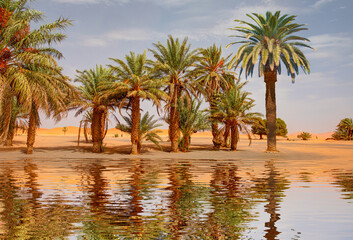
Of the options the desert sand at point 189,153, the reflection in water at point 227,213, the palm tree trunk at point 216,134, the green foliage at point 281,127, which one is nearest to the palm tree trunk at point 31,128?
the desert sand at point 189,153

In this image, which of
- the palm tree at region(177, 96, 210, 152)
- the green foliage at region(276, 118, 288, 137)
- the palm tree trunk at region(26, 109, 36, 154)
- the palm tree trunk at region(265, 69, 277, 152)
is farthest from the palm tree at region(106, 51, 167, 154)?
the green foliage at region(276, 118, 288, 137)

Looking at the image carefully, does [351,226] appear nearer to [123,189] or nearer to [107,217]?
[107,217]

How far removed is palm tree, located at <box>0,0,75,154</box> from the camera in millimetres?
23125

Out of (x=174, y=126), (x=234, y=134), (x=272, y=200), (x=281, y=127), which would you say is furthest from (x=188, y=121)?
(x=281, y=127)

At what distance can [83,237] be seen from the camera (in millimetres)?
3682

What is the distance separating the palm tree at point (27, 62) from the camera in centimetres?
2312

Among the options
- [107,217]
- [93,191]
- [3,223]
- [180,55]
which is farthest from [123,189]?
[180,55]

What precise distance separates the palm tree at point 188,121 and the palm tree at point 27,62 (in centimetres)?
982

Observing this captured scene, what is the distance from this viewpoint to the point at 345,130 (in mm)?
62250

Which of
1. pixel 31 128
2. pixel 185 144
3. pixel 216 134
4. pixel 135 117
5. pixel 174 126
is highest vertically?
pixel 135 117

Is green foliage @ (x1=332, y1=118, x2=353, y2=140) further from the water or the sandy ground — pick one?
the water

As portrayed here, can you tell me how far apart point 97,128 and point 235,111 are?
40.0ft

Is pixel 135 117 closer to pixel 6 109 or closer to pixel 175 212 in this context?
pixel 6 109

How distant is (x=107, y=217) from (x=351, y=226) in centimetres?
321
